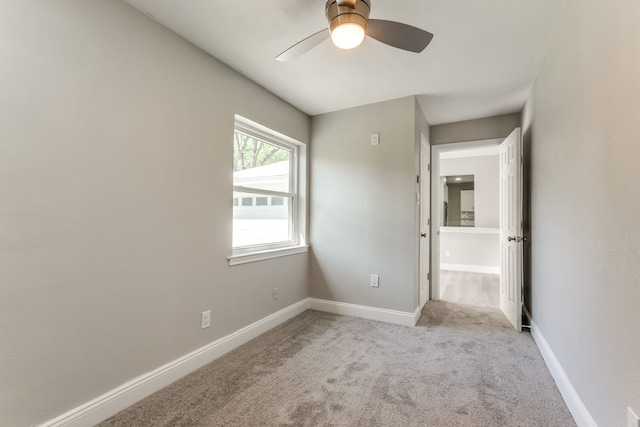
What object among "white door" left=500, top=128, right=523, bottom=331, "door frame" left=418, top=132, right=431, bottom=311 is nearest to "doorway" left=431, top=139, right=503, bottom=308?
"door frame" left=418, top=132, right=431, bottom=311

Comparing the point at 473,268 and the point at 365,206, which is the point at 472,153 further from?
the point at 365,206

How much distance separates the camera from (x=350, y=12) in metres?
1.42

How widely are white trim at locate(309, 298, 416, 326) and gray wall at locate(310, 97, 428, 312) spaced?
52 mm

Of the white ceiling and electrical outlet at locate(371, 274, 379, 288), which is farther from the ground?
the white ceiling

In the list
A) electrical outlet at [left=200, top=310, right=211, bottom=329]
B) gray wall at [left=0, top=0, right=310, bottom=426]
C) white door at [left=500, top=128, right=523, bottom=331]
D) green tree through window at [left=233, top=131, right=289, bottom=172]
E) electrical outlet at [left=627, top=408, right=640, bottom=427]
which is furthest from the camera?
white door at [left=500, top=128, right=523, bottom=331]

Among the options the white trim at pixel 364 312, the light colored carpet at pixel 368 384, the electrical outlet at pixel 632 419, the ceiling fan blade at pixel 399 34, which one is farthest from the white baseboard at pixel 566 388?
the ceiling fan blade at pixel 399 34

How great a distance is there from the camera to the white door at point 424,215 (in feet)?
11.4

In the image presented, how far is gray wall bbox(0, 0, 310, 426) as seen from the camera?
4.36 ft

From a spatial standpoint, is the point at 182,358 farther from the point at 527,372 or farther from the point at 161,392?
the point at 527,372

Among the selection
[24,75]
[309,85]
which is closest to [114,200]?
[24,75]

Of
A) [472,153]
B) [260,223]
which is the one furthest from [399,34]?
[472,153]

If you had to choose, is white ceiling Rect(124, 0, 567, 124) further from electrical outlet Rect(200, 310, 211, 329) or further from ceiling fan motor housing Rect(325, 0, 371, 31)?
electrical outlet Rect(200, 310, 211, 329)

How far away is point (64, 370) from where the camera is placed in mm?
1464

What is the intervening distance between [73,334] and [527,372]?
9.42 feet
